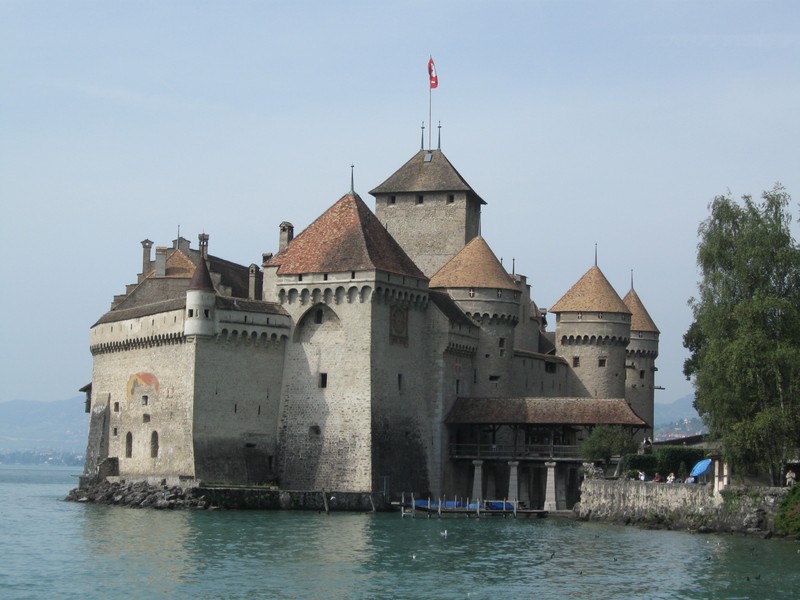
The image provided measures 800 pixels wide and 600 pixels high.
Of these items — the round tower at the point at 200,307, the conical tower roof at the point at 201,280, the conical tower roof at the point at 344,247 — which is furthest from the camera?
the conical tower roof at the point at 344,247

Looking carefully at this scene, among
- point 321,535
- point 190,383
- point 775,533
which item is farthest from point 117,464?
point 775,533

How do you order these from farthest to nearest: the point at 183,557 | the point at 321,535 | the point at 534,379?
the point at 534,379 → the point at 321,535 → the point at 183,557

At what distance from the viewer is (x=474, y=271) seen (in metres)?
66.9

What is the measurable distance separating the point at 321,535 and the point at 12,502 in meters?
30.6

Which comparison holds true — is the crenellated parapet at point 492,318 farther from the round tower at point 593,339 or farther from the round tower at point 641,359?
the round tower at point 641,359

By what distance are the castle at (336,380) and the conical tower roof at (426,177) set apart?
5.71m

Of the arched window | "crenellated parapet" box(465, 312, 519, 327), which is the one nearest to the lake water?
the arched window

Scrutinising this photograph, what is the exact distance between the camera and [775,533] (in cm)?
4591

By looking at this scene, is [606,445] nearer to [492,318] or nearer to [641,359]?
[492,318]

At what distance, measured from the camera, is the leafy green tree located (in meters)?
56.8

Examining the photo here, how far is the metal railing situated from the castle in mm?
103

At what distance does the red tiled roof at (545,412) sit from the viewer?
6016 centimetres

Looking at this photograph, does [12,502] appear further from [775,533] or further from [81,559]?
[775,533]

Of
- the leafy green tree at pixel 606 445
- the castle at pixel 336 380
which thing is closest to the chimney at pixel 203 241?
the castle at pixel 336 380
